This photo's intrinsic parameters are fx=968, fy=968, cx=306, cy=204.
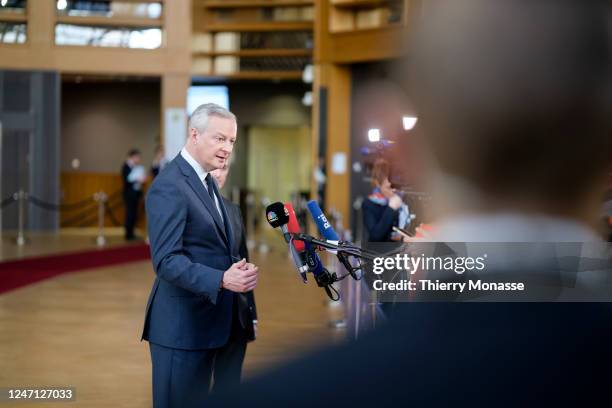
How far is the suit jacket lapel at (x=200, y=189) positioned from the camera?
284 cm

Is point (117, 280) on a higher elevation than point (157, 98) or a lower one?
lower

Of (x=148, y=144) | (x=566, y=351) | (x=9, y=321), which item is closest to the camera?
(x=566, y=351)

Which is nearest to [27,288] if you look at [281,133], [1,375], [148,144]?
[1,375]

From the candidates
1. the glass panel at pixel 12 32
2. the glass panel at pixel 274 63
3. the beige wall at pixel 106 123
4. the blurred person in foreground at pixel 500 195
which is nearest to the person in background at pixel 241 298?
the blurred person in foreground at pixel 500 195

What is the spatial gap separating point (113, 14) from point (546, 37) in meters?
13.3

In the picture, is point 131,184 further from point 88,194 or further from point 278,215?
point 278,215

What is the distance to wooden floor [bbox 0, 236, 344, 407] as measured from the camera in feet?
15.9

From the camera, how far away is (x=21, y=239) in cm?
1331

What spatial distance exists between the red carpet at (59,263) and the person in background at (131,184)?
1058mm

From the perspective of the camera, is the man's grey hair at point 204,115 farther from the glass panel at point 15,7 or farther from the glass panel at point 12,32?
the glass panel at point 12,32

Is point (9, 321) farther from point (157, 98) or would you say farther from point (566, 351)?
point (157, 98)

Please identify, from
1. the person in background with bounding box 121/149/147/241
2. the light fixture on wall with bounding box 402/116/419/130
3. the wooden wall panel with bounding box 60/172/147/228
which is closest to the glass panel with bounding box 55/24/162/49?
the person in background with bounding box 121/149/147/241

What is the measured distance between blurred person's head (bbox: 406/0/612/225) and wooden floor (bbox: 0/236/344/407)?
0.56 meters

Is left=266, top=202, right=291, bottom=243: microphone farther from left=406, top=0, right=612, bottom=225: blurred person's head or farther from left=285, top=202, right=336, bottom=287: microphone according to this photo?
left=406, top=0, right=612, bottom=225: blurred person's head
